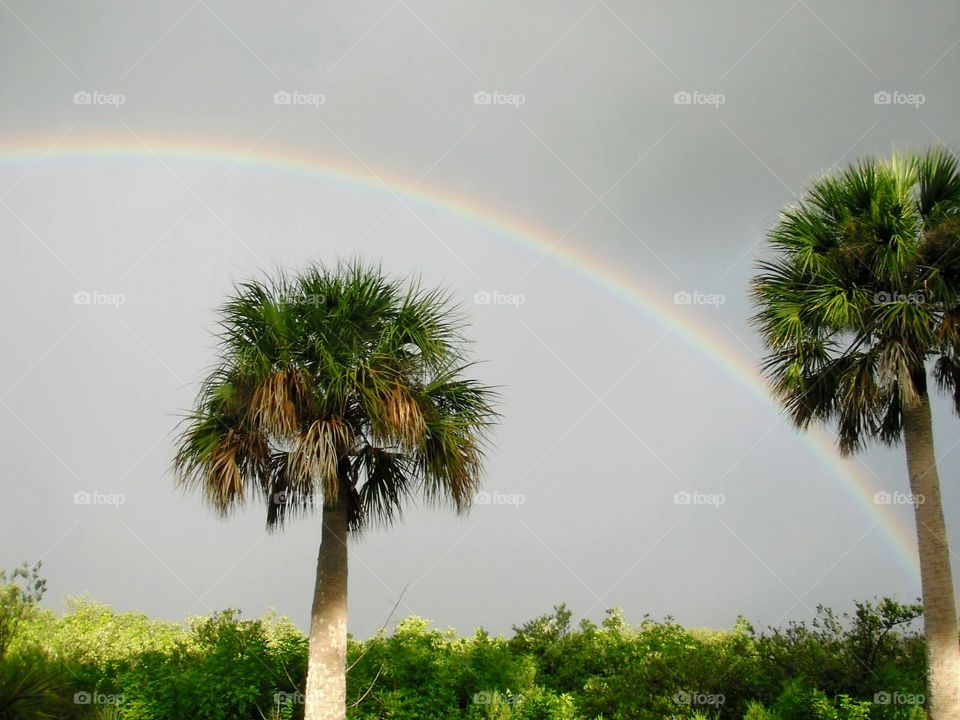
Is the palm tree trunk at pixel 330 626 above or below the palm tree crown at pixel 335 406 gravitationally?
below

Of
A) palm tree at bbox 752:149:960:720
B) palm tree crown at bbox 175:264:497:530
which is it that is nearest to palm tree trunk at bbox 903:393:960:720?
palm tree at bbox 752:149:960:720

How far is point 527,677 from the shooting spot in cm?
1416

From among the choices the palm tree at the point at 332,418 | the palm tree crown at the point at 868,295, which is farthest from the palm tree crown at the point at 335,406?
the palm tree crown at the point at 868,295

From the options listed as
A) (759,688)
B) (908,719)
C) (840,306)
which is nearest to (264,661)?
(759,688)

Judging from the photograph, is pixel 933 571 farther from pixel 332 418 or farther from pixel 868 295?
pixel 332 418

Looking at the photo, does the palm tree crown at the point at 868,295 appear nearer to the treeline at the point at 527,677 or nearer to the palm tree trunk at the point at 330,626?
the treeline at the point at 527,677

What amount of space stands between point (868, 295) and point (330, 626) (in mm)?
9590

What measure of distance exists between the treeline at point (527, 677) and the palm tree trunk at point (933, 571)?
66cm

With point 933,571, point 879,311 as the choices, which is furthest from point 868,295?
point 933,571

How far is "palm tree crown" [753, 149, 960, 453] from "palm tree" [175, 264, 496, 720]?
5309mm

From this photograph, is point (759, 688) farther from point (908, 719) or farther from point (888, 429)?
point (888, 429)

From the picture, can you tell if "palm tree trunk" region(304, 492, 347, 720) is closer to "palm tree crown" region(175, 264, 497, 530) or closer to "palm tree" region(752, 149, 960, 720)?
"palm tree crown" region(175, 264, 497, 530)

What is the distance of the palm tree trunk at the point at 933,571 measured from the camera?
1142 centimetres

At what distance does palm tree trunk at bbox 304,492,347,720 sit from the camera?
11.2m
